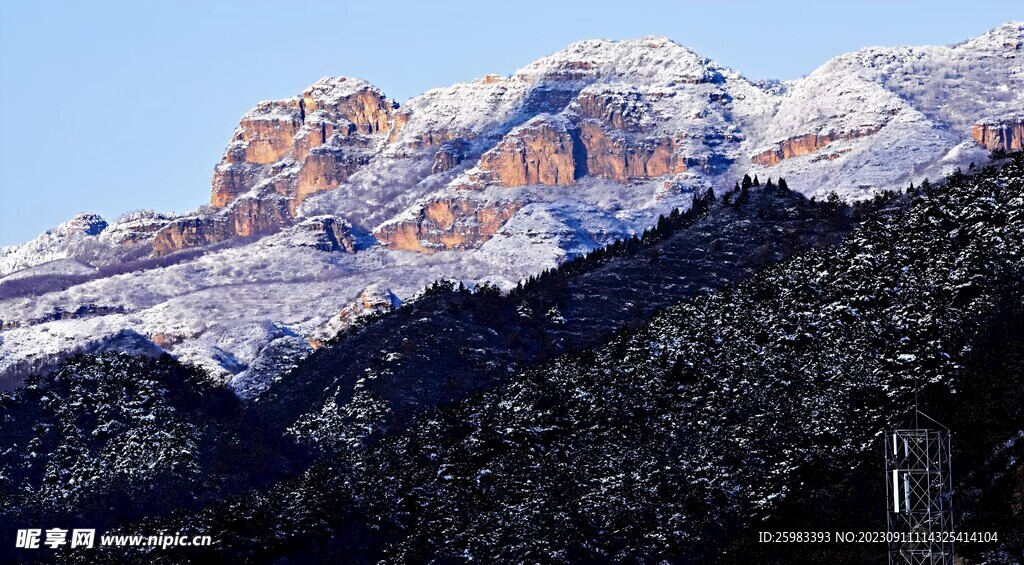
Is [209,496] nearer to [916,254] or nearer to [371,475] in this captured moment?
[371,475]

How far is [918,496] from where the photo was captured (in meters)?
99.8

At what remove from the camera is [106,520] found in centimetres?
16225

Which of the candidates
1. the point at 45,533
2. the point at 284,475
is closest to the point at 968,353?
the point at 284,475

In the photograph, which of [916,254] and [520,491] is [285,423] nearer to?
[520,491]

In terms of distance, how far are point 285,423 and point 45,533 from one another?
41000 mm

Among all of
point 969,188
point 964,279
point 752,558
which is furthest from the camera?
point 969,188

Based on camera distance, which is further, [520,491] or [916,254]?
[916,254]

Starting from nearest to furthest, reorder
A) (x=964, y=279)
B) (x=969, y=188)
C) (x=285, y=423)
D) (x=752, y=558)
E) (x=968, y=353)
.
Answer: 1. (x=752, y=558)
2. (x=968, y=353)
3. (x=964, y=279)
4. (x=969, y=188)
5. (x=285, y=423)

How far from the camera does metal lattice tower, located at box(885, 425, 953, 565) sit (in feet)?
323

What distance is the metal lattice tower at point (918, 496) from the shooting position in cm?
9844

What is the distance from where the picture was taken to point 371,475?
522 ft

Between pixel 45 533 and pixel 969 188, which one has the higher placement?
pixel 969 188

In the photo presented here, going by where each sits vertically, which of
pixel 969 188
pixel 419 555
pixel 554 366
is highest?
pixel 969 188

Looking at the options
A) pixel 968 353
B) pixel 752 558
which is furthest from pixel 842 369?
pixel 752 558
